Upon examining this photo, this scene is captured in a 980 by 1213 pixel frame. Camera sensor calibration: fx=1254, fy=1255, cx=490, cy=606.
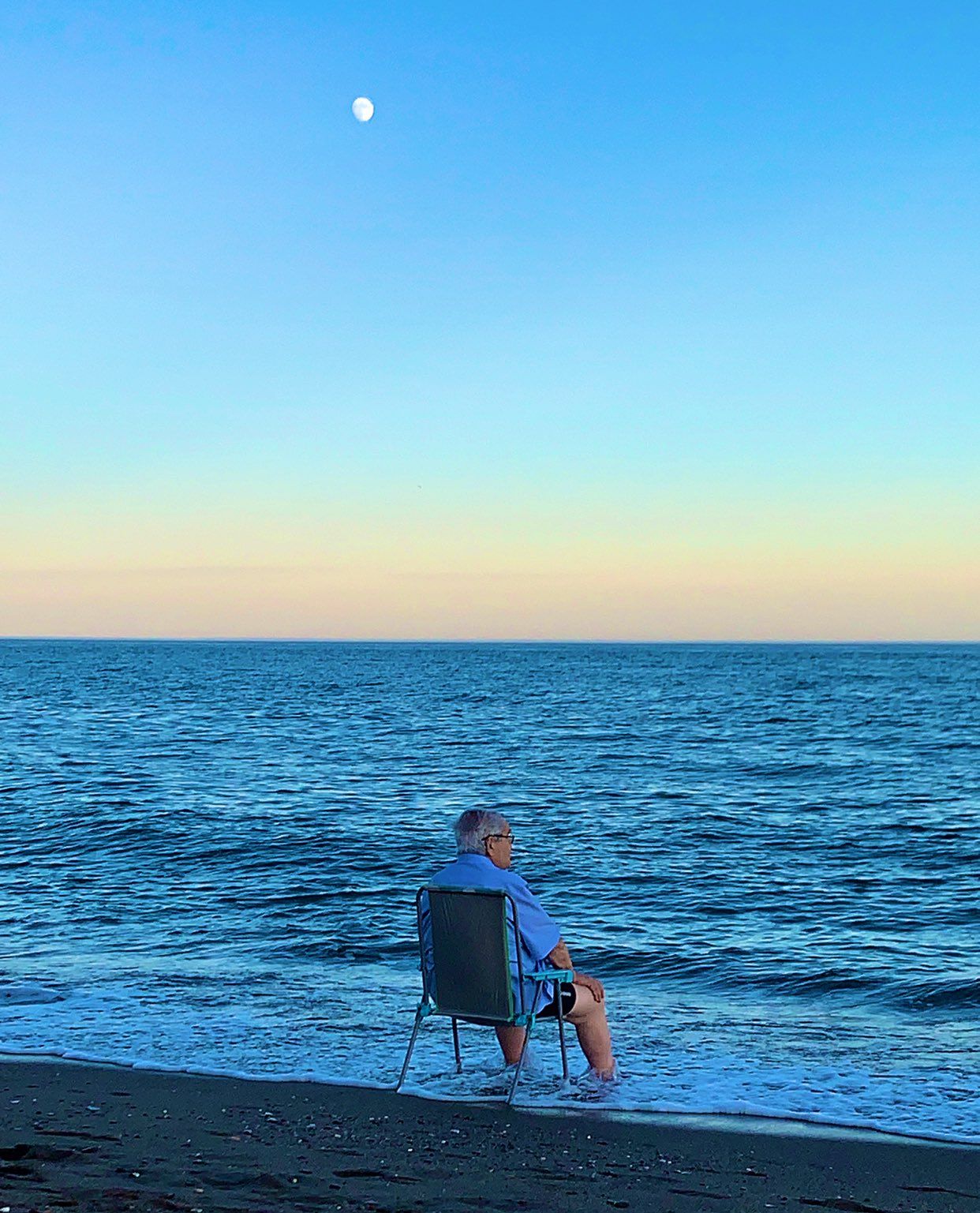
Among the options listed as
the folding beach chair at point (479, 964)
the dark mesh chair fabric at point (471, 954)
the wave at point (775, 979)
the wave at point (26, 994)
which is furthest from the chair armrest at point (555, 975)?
the wave at point (26, 994)

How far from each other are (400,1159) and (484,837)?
157 centimetres

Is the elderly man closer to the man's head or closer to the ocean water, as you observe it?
the man's head

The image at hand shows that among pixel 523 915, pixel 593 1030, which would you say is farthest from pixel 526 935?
pixel 593 1030

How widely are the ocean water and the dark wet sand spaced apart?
1.42ft

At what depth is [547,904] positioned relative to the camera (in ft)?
39.3

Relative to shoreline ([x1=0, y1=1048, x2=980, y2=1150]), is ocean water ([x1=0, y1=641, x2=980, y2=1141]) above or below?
below

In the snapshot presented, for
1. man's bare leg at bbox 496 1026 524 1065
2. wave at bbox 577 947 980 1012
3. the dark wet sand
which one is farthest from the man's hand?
wave at bbox 577 947 980 1012

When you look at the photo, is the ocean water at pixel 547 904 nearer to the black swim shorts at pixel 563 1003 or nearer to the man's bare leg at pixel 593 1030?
the man's bare leg at pixel 593 1030

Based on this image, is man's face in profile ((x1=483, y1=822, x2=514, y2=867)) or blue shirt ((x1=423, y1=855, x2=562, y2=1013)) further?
man's face in profile ((x1=483, y1=822, x2=514, y2=867))

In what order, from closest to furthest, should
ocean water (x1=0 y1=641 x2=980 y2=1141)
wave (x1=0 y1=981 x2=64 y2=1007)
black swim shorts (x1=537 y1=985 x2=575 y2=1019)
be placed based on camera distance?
black swim shorts (x1=537 y1=985 x2=575 y2=1019), ocean water (x1=0 y1=641 x2=980 y2=1141), wave (x1=0 y1=981 x2=64 y2=1007)

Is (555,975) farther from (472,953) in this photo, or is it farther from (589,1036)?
(589,1036)

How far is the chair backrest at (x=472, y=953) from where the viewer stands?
579 cm

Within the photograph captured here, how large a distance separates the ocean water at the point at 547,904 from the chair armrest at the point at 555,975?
0.54m

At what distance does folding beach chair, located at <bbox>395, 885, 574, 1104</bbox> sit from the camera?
228 inches
